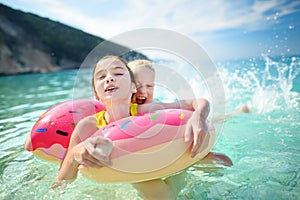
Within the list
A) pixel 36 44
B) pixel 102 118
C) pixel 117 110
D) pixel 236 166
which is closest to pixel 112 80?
pixel 117 110

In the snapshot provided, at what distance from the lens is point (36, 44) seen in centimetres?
2666

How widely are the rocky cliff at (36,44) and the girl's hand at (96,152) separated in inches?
768

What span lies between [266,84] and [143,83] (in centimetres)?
350

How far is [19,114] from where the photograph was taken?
15.6 feet

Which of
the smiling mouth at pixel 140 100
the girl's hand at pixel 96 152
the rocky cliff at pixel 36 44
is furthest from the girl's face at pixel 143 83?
the rocky cliff at pixel 36 44

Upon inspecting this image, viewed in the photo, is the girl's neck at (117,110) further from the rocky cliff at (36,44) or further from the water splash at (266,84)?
the rocky cliff at (36,44)

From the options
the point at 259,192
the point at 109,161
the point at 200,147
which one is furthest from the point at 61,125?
the point at 259,192

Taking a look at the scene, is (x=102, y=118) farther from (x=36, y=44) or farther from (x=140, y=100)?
(x=36, y=44)

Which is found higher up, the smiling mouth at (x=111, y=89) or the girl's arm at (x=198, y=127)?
the smiling mouth at (x=111, y=89)

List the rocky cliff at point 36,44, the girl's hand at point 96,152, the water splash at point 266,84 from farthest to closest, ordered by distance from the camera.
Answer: the rocky cliff at point 36,44
the water splash at point 266,84
the girl's hand at point 96,152

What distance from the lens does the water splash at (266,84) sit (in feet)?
14.4

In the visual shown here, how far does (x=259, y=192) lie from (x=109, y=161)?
1.07m

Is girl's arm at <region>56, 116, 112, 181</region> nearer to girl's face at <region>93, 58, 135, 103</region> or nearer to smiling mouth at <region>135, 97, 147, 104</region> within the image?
girl's face at <region>93, 58, 135, 103</region>

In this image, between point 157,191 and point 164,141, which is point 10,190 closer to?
point 157,191
